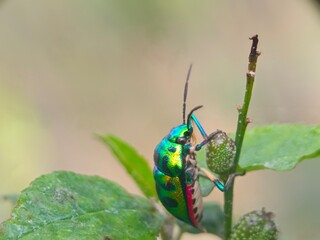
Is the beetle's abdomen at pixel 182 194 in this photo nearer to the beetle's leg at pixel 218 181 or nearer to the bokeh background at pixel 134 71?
the beetle's leg at pixel 218 181

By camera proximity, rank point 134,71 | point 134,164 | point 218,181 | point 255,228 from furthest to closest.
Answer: point 134,71
point 134,164
point 218,181
point 255,228

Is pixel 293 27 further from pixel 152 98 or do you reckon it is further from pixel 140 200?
pixel 140 200

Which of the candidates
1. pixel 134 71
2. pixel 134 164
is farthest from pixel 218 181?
pixel 134 71

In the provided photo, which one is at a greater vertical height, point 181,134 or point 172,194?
point 181,134

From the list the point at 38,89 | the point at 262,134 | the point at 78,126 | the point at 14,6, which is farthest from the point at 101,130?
the point at 262,134

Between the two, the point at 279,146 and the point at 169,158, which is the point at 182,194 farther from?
the point at 279,146
